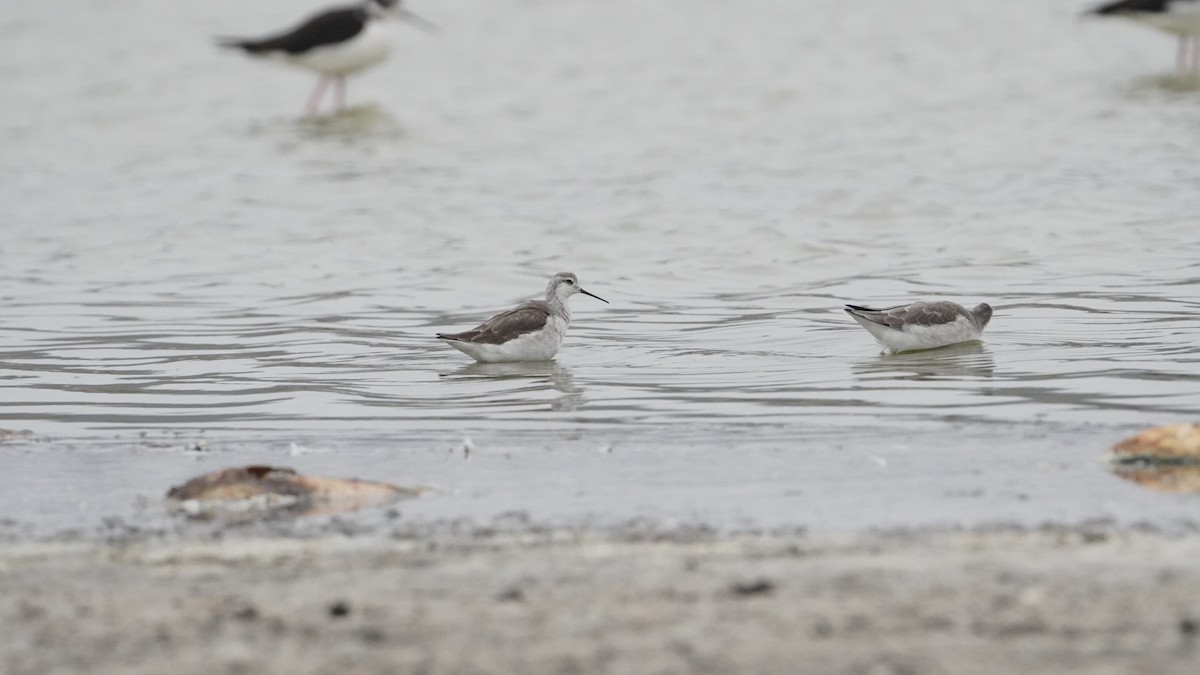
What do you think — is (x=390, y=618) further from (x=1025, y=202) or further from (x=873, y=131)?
(x=873, y=131)

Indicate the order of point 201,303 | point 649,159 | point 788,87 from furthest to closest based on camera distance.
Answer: point 788,87
point 649,159
point 201,303

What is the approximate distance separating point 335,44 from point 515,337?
1594 centimetres

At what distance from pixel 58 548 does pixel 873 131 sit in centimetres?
1729

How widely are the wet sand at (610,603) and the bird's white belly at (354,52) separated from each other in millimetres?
20636

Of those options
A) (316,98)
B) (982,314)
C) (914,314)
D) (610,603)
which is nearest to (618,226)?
(982,314)

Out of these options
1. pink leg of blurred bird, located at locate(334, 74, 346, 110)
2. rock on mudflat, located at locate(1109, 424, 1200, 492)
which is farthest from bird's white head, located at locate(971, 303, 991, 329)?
pink leg of blurred bird, located at locate(334, 74, 346, 110)

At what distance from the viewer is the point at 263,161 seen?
22.3 metres

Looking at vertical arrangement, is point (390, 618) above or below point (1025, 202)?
below

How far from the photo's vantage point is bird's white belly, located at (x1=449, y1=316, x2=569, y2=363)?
1129 centimetres

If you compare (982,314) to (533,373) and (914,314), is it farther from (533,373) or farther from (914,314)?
(533,373)

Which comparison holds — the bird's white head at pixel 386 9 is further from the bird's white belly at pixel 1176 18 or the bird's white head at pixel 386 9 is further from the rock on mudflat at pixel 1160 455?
the rock on mudflat at pixel 1160 455

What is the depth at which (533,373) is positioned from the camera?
11070mm

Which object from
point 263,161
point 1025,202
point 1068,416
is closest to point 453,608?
point 1068,416

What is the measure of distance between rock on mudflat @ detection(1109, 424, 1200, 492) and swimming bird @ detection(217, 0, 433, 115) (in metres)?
Answer: 20.5
